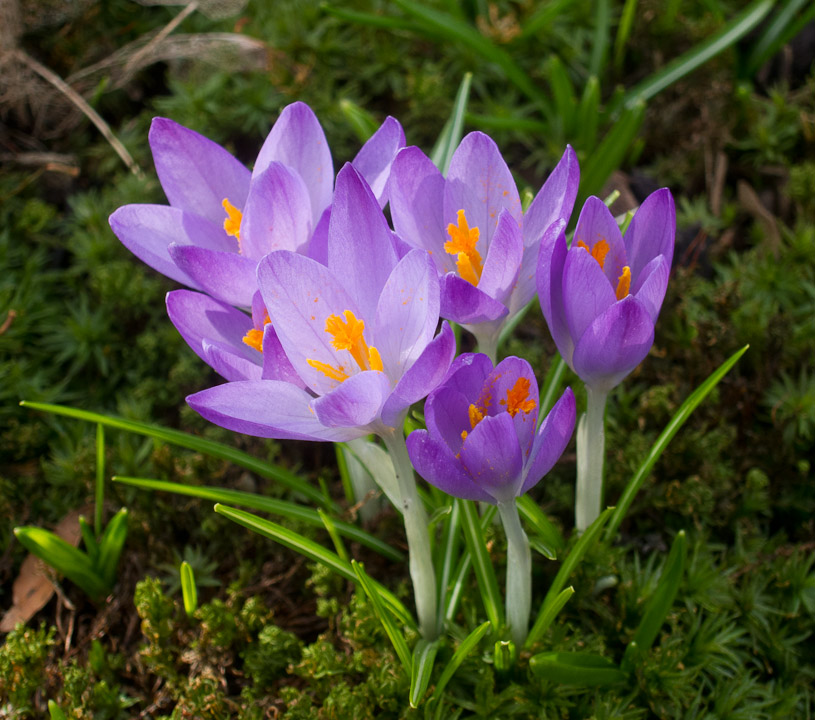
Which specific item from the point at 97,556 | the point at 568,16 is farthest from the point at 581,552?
the point at 568,16

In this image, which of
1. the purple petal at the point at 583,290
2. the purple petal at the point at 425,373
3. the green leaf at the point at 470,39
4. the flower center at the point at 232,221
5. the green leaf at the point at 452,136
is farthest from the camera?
the green leaf at the point at 470,39

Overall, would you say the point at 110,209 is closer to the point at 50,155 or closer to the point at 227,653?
the point at 50,155

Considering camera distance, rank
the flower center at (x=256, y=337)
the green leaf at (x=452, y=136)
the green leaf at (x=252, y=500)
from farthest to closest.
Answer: the green leaf at (x=452, y=136) → the green leaf at (x=252, y=500) → the flower center at (x=256, y=337)

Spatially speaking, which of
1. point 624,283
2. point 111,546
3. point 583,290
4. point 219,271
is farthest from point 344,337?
point 111,546

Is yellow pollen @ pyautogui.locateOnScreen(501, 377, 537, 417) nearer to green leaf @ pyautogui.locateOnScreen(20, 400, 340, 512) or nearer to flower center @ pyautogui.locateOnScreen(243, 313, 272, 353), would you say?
flower center @ pyautogui.locateOnScreen(243, 313, 272, 353)

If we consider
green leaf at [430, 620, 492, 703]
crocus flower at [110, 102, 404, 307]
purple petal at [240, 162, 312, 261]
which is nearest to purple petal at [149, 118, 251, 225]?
crocus flower at [110, 102, 404, 307]

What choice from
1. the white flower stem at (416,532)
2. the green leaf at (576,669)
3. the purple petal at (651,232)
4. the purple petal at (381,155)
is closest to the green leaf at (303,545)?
the white flower stem at (416,532)

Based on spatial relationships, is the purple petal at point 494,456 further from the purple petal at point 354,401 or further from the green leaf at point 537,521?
the green leaf at point 537,521
